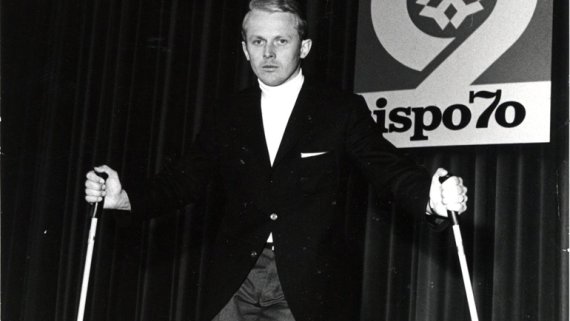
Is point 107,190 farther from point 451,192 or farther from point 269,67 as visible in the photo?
point 451,192

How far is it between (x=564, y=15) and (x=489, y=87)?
41 cm

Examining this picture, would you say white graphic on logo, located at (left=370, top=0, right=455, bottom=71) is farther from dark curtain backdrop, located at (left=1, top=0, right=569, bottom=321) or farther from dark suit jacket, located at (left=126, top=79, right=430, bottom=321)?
dark suit jacket, located at (left=126, top=79, right=430, bottom=321)

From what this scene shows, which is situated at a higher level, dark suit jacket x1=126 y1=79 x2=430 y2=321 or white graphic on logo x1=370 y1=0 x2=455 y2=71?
white graphic on logo x1=370 y1=0 x2=455 y2=71

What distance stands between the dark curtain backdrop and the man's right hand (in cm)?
127

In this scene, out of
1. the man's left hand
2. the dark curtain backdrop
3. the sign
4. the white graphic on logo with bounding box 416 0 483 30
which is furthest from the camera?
the dark curtain backdrop

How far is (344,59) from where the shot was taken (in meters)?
3.87

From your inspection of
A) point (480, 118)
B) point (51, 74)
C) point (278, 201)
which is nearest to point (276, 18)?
point (278, 201)

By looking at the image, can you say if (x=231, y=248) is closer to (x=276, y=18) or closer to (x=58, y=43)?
(x=276, y=18)

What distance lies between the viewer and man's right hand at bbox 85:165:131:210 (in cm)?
240

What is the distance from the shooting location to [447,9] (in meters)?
3.70

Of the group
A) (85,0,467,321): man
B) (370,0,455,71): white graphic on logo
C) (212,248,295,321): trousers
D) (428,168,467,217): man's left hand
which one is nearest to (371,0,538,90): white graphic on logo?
(370,0,455,71): white graphic on logo

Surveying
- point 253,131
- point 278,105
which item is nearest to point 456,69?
point 278,105

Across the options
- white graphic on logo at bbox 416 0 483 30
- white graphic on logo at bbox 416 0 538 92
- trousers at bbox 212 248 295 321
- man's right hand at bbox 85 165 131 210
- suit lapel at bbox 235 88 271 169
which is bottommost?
trousers at bbox 212 248 295 321

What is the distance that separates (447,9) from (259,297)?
6.04 feet
